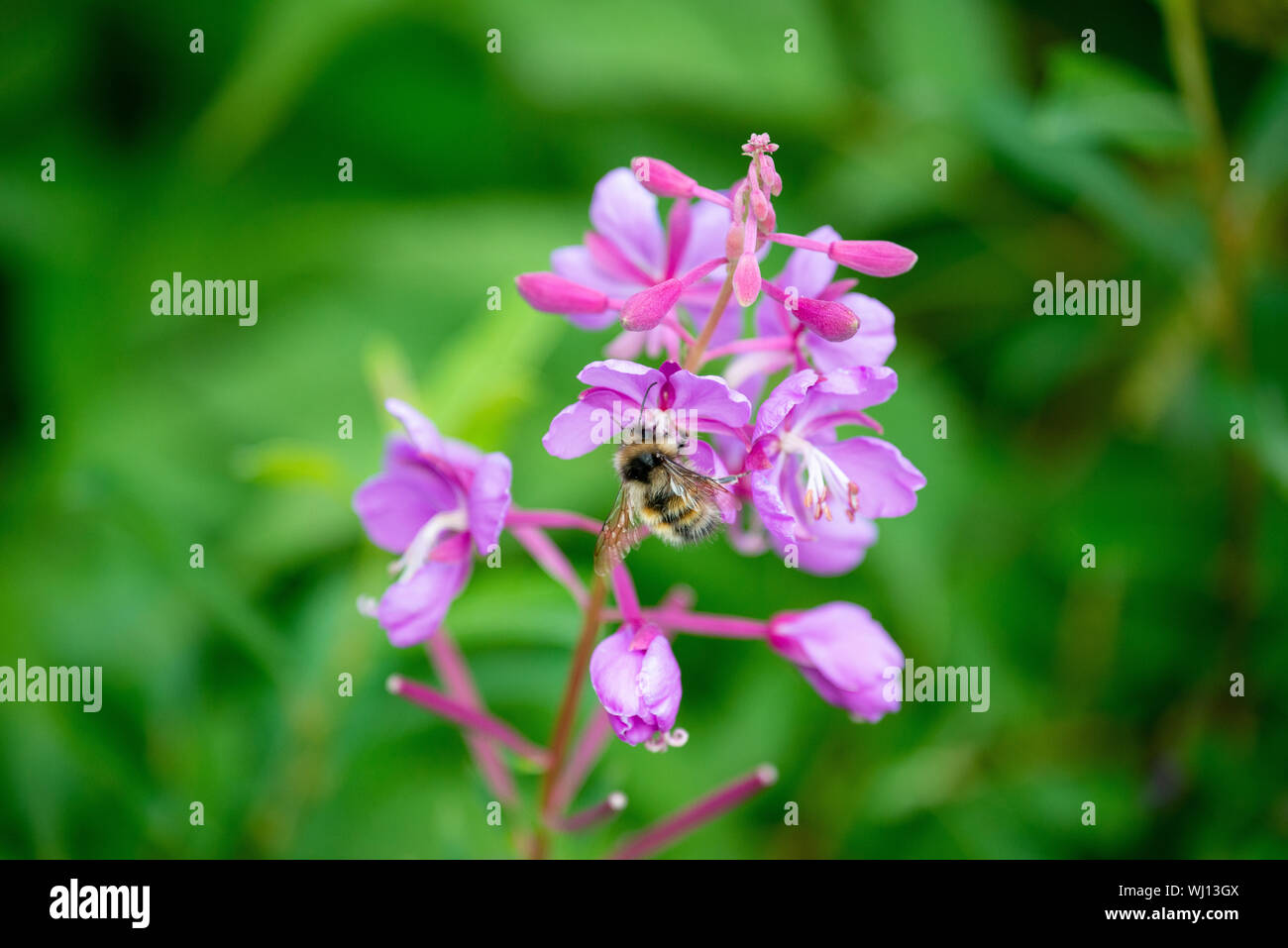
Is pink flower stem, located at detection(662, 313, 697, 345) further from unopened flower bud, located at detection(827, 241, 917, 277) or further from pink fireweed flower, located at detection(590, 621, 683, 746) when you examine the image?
pink fireweed flower, located at detection(590, 621, 683, 746)

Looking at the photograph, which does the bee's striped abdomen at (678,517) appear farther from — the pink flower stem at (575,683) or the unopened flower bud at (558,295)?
the unopened flower bud at (558,295)

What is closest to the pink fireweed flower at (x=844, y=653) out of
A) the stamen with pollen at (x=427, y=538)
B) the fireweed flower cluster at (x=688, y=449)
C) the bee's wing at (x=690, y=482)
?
the fireweed flower cluster at (x=688, y=449)

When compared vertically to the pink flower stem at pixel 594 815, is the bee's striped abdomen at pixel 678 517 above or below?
above

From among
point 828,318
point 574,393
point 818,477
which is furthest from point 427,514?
point 574,393

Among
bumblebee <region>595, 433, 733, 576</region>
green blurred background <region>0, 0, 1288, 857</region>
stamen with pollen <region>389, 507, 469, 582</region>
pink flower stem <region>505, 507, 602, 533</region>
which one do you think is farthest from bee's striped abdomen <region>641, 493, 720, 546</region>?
green blurred background <region>0, 0, 1288, 857</region>

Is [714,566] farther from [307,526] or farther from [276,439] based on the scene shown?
[276,439]
